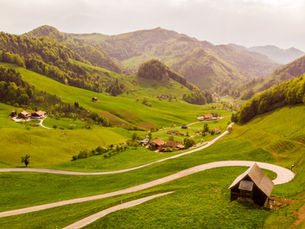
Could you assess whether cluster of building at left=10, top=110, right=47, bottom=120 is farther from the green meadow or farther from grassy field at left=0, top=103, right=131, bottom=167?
the green meadow

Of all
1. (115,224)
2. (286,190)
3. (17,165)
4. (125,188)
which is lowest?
(17,165)

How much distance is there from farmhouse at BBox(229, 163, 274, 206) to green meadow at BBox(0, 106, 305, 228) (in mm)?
1416

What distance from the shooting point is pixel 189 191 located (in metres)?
36.9

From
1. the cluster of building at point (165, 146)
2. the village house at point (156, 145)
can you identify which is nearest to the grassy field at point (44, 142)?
the village house at point (156, 145)

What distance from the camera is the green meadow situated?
89.0 ft

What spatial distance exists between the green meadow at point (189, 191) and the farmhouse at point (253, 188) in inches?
55.8

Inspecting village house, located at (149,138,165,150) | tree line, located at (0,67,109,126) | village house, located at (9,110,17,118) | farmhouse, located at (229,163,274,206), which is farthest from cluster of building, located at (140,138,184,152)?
village house, located at (9,110,17,118)

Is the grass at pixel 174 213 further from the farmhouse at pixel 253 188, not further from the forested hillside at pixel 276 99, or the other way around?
the forested hillside at pixel 276 99

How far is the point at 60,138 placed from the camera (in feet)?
356

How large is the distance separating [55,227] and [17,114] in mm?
140004

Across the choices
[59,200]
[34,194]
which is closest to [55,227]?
[59,200]

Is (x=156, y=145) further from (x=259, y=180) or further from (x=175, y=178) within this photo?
(x=259, y=180)

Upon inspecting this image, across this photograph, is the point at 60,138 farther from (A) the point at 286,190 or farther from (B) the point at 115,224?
(A) the point at 286,190

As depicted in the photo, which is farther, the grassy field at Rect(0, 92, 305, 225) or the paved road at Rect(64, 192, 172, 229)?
the paved road at Rect(64, 192, 172, 229)
